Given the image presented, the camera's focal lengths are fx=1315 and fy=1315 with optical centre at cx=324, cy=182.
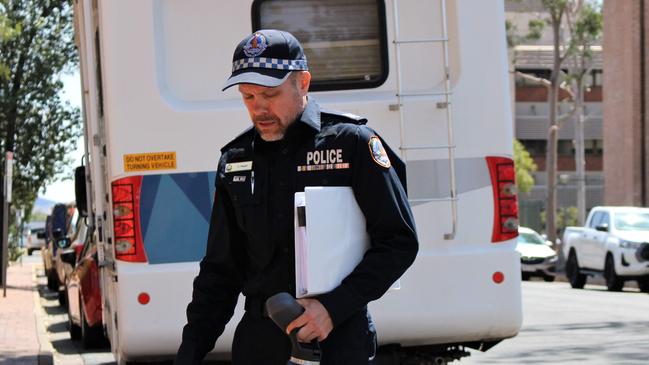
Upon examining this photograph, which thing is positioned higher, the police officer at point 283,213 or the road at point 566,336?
the police officer at point 283,213

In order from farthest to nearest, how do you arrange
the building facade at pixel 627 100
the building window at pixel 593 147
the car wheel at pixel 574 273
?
1. the building window at pixel 593 147
2. the building facade at pixel 627 100
3. the car wheel at pixel 574 273

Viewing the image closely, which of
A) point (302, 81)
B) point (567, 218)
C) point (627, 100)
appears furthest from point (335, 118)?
point (567, 218)

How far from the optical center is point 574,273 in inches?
1193

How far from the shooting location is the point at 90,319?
46.9 ft

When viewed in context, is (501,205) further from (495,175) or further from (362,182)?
(362,182)

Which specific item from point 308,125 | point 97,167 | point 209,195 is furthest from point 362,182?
point 97,167

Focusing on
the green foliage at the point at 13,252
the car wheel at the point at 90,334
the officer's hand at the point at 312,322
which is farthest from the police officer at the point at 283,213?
the green foliage at the point at 13,252

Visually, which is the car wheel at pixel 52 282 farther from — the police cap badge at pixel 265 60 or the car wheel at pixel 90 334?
the police cap badge at pixel 265 60

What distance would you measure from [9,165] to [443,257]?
16950 millimetres

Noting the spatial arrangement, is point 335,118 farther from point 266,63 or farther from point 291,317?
point 291,317

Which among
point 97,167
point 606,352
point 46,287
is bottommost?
point 46,287

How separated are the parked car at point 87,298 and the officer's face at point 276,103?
9.06 metres

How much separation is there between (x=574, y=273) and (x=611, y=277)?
267cm

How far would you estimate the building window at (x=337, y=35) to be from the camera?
26.7 feet
